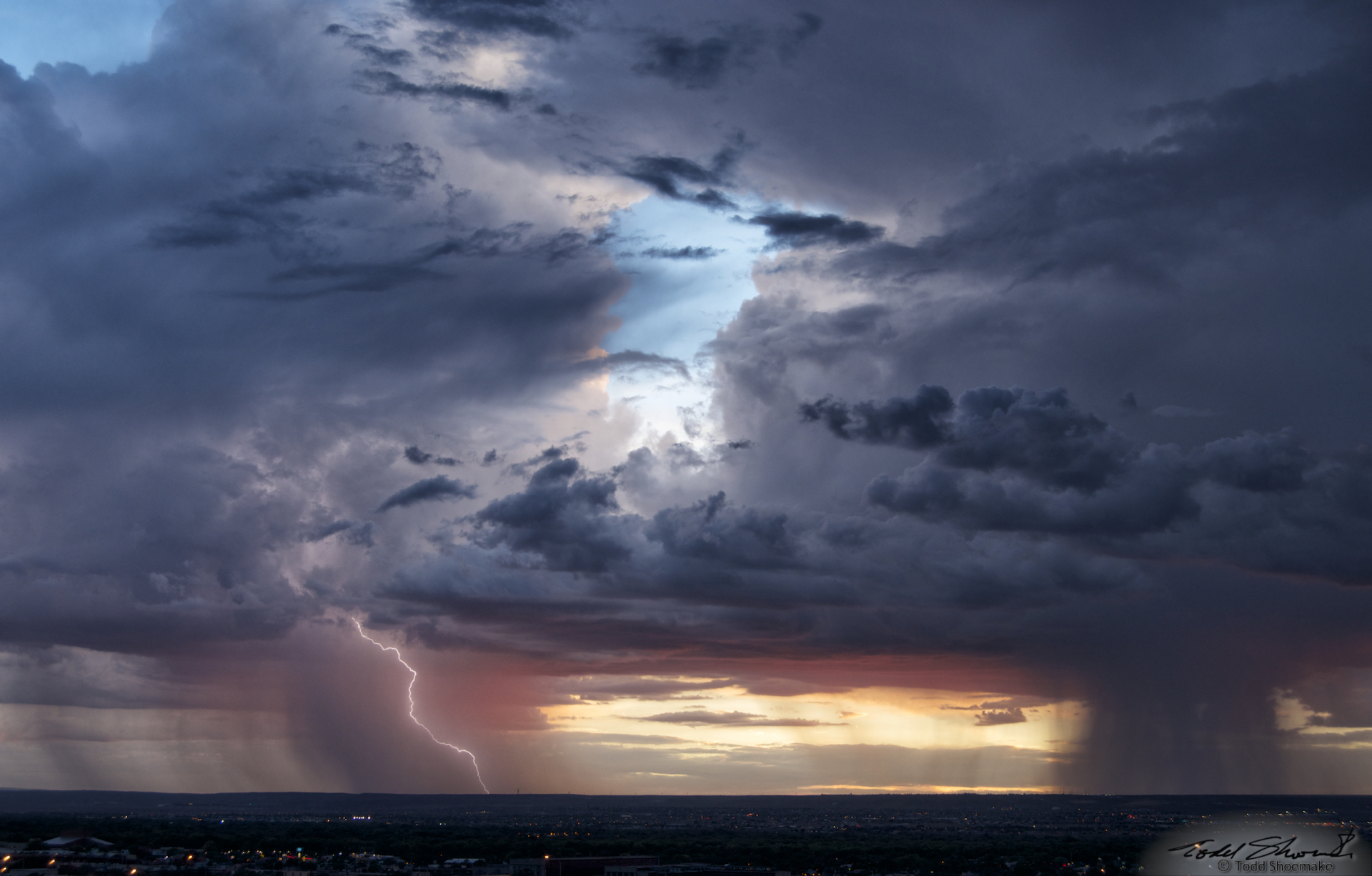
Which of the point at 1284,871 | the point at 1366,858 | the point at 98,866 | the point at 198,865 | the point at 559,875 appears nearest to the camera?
the point at 1284,871

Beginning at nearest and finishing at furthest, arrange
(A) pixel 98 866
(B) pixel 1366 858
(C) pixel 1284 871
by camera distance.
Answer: (C) pixel 1284 871, (B) pixel 1366 858, (A) pixel 98 866

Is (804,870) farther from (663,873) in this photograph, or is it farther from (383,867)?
(383,867)

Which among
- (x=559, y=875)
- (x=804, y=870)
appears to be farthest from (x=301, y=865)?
(x=804, y=870)

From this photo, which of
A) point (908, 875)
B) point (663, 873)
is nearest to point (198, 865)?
point (663, 873)

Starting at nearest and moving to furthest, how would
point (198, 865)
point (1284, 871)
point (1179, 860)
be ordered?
1. point (1284, 871)
2. point (1179, 860)
3. point (198, 865)

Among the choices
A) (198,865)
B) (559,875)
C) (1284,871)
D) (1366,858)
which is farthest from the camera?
(198,865)

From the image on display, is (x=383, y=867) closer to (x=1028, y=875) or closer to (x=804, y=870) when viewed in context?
Answer: (x=804, y=870)

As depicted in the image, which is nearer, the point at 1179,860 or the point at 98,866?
the point at 1179,860

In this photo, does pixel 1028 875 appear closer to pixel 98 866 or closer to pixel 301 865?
pixel 301 865
